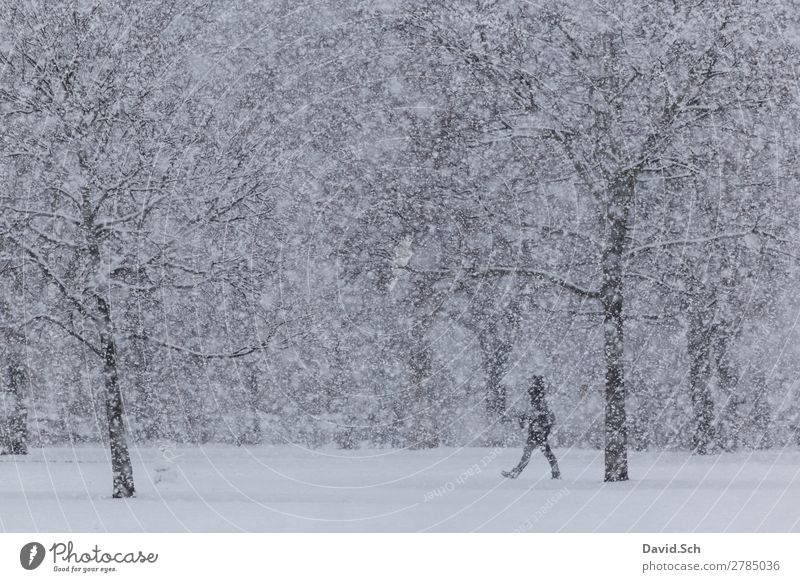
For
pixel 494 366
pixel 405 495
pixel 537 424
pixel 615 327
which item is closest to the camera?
pixel 405 495

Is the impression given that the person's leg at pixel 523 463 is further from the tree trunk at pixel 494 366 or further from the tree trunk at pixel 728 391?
the tree trunk at pixel 494 366

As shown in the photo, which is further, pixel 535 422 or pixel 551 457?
pixel 535 422

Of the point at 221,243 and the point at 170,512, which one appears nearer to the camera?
the point at 170,512

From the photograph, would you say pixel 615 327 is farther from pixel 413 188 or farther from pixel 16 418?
pixel 16 418

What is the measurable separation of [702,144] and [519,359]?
1154 centimetres

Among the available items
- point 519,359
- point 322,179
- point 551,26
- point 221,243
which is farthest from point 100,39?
point 519,359

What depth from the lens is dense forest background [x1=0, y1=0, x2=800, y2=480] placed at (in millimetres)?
15391

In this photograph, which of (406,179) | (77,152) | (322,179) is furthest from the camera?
(322,179)

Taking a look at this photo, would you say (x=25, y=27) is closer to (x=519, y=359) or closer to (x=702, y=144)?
(x=702, y=144)

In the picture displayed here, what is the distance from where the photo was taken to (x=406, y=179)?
2016cm

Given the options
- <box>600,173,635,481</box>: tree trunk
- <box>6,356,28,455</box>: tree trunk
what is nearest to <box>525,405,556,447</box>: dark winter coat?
<box>600,173,635,481</box>: tree trunk

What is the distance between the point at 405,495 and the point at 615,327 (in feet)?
13.2

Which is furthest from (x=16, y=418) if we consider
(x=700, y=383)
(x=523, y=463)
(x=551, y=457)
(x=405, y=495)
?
(x=700, y=383)

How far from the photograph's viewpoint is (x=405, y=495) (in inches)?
595
